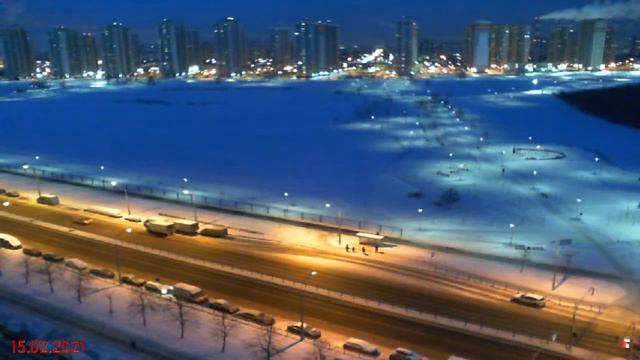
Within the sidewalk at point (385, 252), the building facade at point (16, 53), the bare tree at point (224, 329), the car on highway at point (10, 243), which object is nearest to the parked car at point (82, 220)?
the sidewalk at point (385, 252)

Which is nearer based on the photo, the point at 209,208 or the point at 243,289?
the point at 243,289

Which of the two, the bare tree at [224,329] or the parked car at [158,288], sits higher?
the parked car at [158,288]

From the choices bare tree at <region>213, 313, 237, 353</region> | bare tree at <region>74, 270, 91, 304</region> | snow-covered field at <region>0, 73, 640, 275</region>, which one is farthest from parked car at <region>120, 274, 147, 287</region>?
snow-covered field at <region>0, 73, 640, 275</region>

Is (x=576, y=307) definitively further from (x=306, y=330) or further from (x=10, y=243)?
(x=10, y=243)

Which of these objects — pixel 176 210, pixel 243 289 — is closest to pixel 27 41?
Answer: pixel 176 210

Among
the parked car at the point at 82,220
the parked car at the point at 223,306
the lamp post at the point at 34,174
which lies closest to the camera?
the parked car at the point at 223,306

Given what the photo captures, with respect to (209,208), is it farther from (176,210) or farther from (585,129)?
(585,129)

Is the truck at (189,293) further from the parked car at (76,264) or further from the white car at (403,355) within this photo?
the white car at (403,355)
